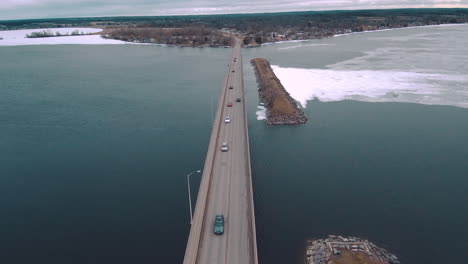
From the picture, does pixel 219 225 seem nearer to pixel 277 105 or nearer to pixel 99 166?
pixel 99 166

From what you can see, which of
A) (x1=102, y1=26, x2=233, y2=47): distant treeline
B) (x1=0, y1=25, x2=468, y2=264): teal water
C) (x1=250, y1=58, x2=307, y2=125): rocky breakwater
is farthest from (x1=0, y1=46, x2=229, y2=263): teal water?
(x1=102, y1=26, x2=233, y2=47): distant treeline

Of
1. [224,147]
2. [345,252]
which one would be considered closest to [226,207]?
[345,252]

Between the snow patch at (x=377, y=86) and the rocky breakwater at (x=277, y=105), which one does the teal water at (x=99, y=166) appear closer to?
the rocky breakwater at (x=277, y=105)

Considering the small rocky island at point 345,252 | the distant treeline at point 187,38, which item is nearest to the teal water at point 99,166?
the small rocky island at point 345,252

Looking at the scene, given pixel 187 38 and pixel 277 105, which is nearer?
pixel 277 105

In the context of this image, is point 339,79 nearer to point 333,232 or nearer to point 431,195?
point 431,195
